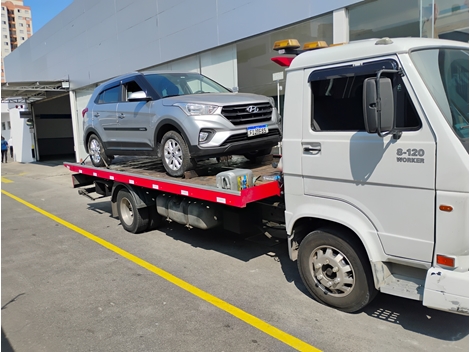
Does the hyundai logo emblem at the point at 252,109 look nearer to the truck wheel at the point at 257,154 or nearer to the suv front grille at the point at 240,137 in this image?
the suv front grille at the point at 240,137

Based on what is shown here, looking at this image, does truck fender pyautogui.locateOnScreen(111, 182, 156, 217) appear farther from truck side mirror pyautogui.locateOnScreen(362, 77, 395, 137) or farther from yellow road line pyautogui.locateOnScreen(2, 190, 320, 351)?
truck side mirror pyautogui.locateOnScreen(362, 77, 395, 137)

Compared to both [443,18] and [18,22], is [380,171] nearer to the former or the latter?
→ [443,18]

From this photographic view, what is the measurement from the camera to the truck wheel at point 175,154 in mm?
5648

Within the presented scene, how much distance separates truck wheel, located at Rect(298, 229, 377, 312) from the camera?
366 cm

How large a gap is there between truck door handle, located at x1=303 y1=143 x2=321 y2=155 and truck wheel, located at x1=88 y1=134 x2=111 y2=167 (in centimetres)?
499

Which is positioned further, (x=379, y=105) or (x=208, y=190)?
(x=208, y=190)

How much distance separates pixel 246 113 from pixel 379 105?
9.02ft

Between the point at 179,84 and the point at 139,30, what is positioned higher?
the point at 139,30

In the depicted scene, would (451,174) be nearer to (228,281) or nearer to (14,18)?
(228,281)

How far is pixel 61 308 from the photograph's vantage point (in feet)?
14.3

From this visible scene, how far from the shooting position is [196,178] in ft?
18.7

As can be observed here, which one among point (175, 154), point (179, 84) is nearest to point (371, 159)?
point (175, 154)

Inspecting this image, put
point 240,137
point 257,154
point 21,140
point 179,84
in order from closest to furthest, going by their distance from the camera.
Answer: point 240,137 < point 257,154 < point 179,84 < point 21,140

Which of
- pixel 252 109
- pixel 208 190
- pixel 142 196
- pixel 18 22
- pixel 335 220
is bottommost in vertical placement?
pixel 142 196
